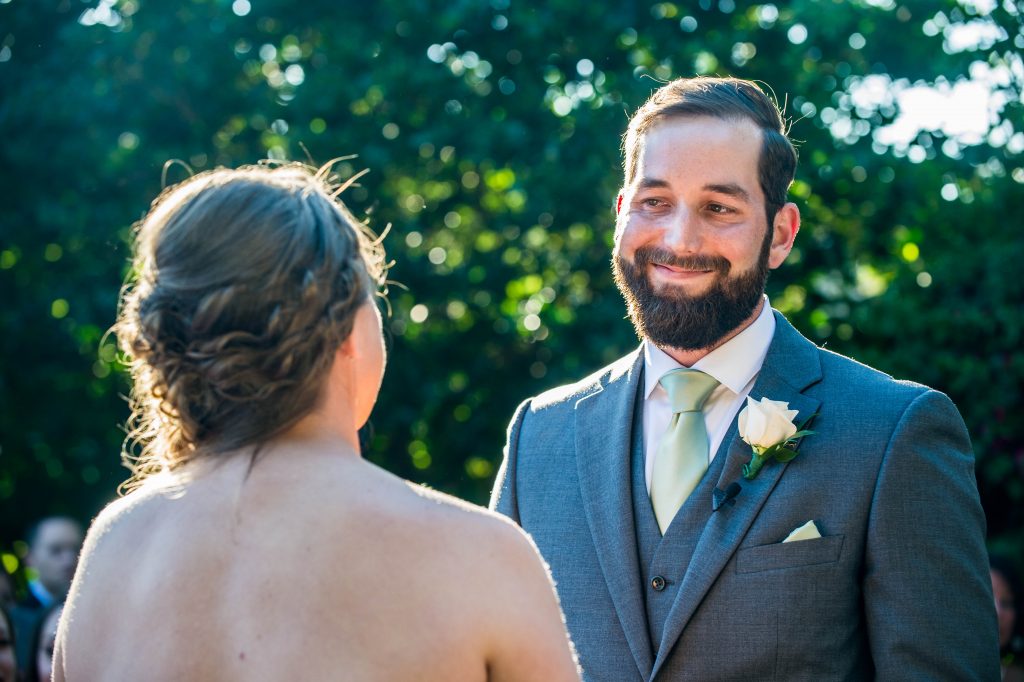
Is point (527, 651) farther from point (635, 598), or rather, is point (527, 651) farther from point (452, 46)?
point (452, 46)

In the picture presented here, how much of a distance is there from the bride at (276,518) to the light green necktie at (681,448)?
100 centimetres

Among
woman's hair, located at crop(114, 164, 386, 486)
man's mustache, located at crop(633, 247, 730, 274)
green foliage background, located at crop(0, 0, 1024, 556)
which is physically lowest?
green foliage background, located at crop(0, 0, 1024, 556)

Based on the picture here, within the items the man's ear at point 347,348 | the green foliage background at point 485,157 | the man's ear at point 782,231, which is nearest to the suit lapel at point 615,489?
the man's ear at point 782,231

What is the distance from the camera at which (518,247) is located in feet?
28.1

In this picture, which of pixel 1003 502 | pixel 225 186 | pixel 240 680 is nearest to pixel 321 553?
pixel 240 680

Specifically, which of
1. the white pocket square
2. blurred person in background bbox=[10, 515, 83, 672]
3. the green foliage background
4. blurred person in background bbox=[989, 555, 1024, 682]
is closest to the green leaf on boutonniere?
the white pocket square

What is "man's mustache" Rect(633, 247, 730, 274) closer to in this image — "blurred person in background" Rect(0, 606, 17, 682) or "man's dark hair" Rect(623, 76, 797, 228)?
"man's dark hair" Rect(623, 76, 797, 228)

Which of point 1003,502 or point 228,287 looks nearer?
point 228,287

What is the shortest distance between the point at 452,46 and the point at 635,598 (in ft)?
19.8

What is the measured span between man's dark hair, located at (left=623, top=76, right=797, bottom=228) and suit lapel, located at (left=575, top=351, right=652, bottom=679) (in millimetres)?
591

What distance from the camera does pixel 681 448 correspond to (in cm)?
296

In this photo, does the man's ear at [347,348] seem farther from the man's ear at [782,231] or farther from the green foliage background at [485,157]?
the green foliage background at [485,157]

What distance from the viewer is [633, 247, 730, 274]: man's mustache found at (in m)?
3.03

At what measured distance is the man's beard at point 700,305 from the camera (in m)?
3.01
